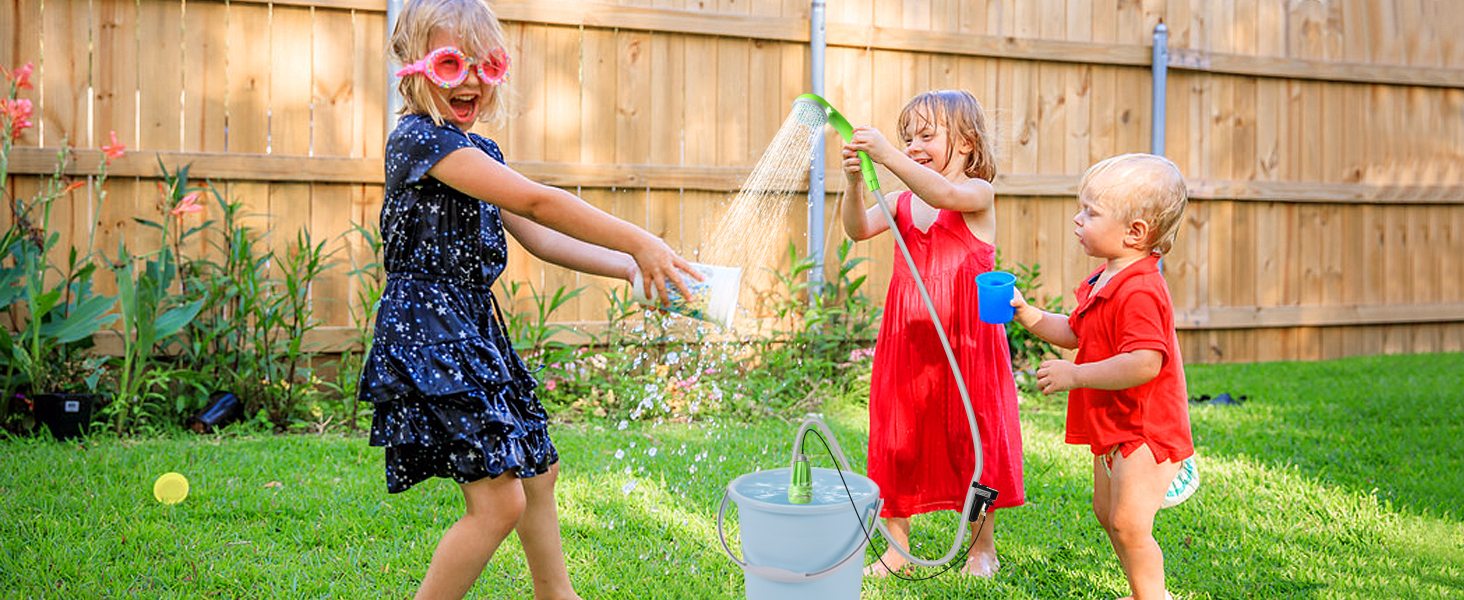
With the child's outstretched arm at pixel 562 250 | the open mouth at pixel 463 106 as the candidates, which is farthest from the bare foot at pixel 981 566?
the open mouth at pixel 463 106

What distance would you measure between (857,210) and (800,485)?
0.92m

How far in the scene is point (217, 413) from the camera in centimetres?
400

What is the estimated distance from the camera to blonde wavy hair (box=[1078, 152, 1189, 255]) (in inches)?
84.7

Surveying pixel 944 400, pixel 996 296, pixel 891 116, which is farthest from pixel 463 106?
pixel 891 116

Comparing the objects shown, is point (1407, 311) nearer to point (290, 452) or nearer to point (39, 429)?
point (290, 452)

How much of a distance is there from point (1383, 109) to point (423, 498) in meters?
6.34

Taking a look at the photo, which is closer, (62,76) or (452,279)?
(452,279)

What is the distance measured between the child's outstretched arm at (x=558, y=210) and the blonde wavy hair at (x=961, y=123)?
93 cm

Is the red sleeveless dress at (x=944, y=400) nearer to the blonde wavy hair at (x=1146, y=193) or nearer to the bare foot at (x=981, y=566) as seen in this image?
the bare foot at (x=981, y=566)

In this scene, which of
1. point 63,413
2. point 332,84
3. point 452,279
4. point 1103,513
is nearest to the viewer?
point 452,279

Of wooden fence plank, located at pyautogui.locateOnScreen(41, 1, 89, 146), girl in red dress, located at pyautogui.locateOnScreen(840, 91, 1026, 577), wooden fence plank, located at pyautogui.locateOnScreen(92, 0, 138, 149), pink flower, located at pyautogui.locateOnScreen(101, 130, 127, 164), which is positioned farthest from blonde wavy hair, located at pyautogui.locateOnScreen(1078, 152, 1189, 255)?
wooden fence plank, located at pyautogui.locateOnScreen(41, 1, 89, 146)

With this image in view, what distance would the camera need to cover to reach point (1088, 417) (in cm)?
221

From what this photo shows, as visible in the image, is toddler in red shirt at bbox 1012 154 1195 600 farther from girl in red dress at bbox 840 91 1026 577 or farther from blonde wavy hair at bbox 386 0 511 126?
blonde wavy hair at bbox 386 0 511 126

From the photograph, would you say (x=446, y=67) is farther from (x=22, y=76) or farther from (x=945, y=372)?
(x=22, y=76)
